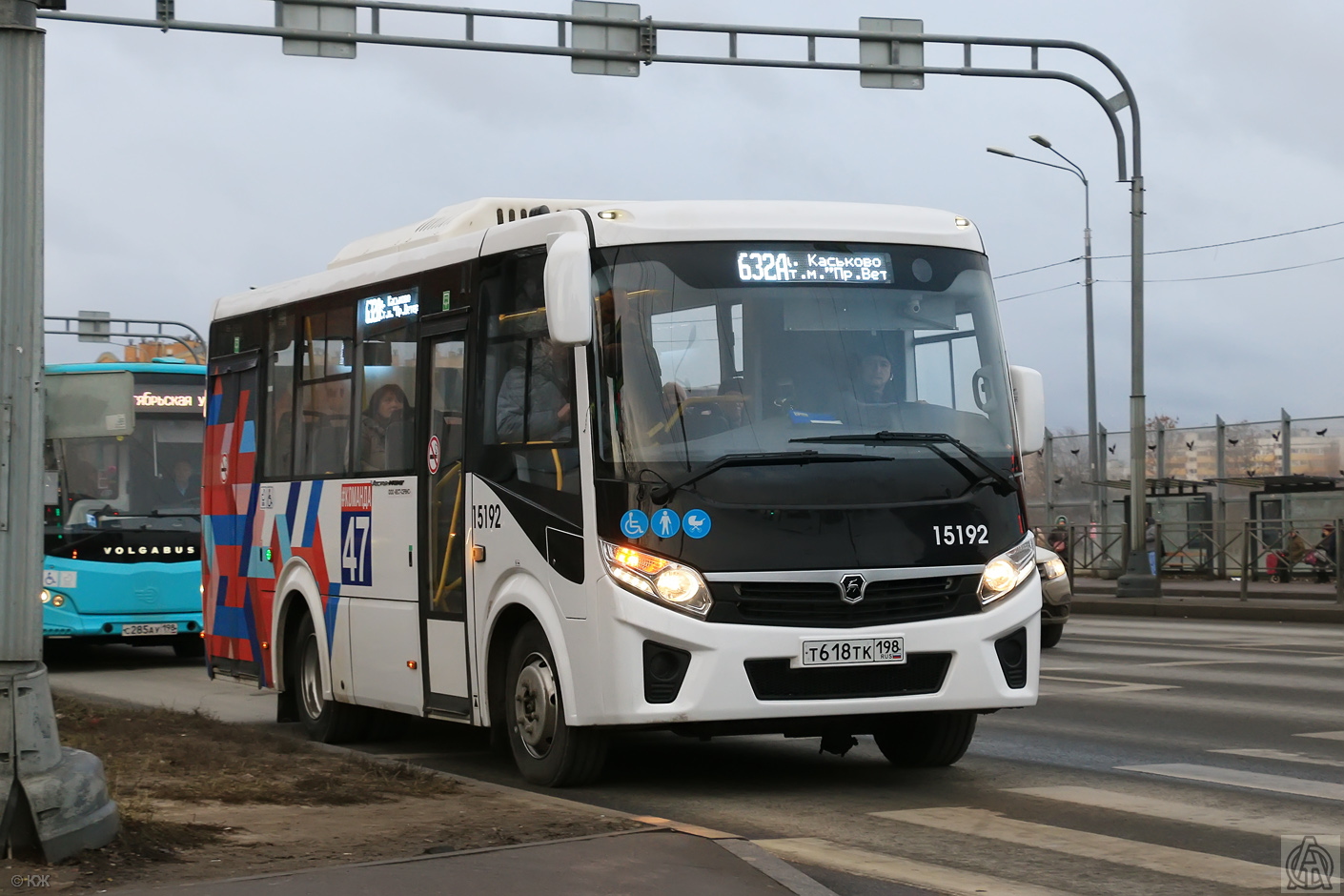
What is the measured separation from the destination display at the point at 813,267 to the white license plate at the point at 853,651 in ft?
6.00

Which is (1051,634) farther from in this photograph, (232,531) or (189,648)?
(232,531)

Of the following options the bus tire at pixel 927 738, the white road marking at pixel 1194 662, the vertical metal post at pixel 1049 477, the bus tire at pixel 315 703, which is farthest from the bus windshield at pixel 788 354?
the vertical metal post at pixel 1049 477

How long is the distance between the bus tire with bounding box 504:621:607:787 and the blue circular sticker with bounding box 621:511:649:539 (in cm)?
83

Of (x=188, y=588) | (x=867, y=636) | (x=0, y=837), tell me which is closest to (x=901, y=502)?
(x=867, y=636)

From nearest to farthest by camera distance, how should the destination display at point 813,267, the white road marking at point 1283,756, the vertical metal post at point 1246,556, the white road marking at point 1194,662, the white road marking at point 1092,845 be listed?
the white road marking at point 1092,845 → the destination display at point 813,267 → the white road marking at point 1283,756 → the white road marking at point 1194,662 → the vertical metal post at point 1246,556

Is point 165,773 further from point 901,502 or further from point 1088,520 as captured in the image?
point 1088,520

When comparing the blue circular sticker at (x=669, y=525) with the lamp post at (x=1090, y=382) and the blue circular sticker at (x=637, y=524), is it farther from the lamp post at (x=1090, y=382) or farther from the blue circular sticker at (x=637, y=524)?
the lamp post at (x=1090, y=382)

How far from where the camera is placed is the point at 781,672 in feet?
29.5

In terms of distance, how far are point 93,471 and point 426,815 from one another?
12.5 metres

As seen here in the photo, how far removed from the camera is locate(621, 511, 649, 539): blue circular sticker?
8953 millimetres

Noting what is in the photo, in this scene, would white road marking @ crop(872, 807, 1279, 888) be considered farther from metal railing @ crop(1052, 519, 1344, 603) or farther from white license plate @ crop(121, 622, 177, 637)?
metal railing @ crop(1052, 519, 1344, 603)

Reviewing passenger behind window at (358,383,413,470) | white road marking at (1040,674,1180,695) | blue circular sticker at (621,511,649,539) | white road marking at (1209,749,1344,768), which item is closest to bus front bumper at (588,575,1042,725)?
blue circular sticker at (621,511,649,539)

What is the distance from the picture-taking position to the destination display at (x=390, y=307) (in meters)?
11.2

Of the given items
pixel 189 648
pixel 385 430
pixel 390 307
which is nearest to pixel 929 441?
pixel 385 430
